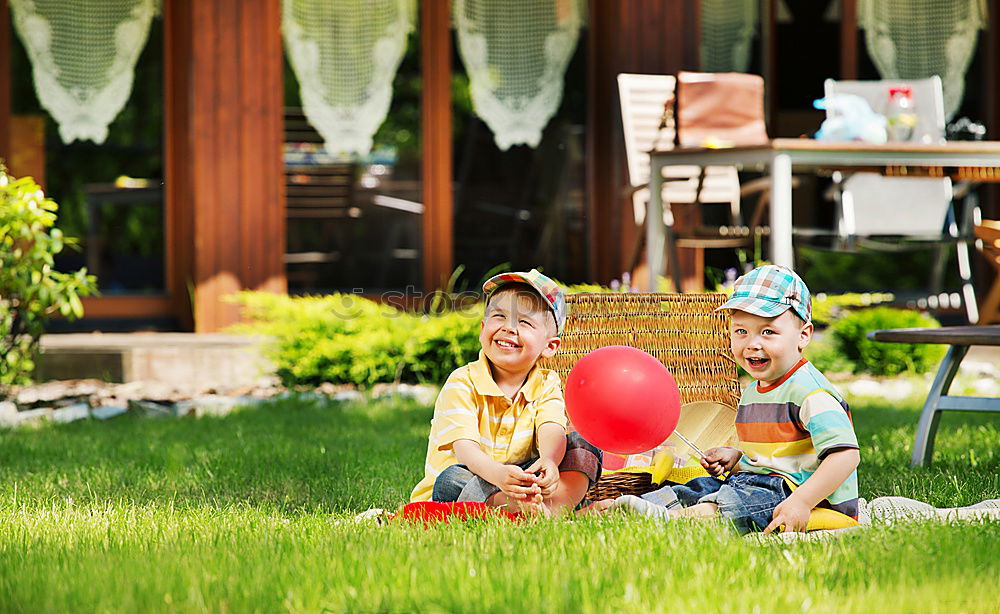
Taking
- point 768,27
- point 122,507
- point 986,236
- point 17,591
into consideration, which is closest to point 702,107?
point 986,236

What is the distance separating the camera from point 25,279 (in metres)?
4.66

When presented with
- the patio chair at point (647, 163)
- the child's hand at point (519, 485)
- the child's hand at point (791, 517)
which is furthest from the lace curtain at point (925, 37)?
the child's hand at point (519, 485)

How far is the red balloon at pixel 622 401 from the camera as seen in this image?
240cm

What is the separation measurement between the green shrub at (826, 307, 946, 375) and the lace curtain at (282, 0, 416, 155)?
3.05 meters

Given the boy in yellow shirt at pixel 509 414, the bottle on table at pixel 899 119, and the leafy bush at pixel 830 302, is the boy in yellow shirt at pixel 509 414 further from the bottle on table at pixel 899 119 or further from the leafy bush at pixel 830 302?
the leafy bush at pixel 830 302

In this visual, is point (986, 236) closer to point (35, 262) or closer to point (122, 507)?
point (122, 507)

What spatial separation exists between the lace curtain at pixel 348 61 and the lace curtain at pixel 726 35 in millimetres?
1933

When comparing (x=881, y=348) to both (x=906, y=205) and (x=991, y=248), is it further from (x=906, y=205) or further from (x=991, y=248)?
(x=991, y=248)

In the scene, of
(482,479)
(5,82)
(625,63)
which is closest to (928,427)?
(482,479)

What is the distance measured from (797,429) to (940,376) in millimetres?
1132

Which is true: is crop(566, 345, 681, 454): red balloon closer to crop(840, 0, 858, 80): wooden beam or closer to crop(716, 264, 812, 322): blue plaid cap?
crop(716, 264, 812, 322): blue plaid cap

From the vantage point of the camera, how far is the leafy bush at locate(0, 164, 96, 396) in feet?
15.0

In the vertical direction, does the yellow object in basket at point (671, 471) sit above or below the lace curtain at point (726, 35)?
below

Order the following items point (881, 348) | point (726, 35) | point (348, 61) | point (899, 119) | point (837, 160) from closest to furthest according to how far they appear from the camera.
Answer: point (837, 160)
point (899, 119)
point (881, 348)
point (348, 61)
point (726, 35)
